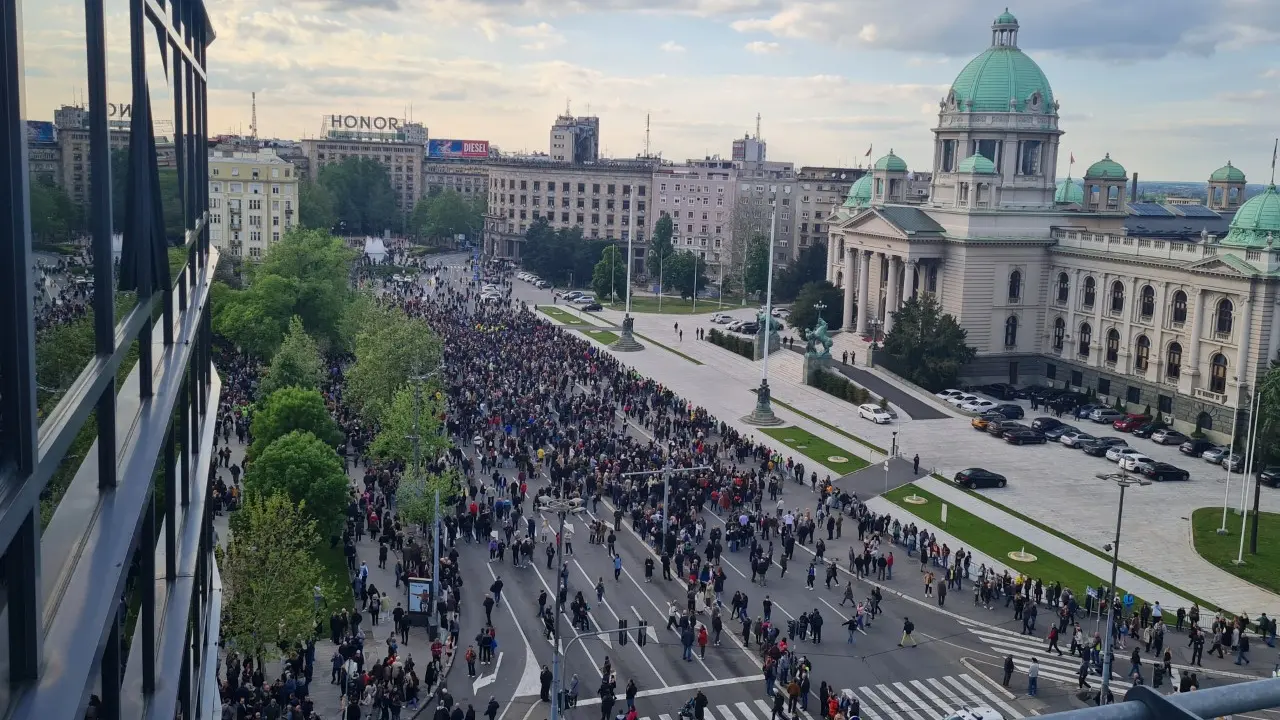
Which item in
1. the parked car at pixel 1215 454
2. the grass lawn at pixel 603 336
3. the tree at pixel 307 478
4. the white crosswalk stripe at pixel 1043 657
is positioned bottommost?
the white crosswalk stripe at pixel 1043 657

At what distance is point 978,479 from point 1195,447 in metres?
16.6

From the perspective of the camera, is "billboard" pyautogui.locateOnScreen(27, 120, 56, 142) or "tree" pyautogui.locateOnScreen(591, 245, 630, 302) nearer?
"billboard" pyautogui.locateOnScreen(27, 120, 56, 142)

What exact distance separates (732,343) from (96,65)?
8772 centimetres

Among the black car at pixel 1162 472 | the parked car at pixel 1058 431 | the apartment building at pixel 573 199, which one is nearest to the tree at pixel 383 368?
the parked car at pixel 1058 431

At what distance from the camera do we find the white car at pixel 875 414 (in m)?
69.2

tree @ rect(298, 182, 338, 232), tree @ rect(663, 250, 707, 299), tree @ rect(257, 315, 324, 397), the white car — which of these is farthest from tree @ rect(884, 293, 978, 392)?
tree @ rect(298, 182, 338, 232)

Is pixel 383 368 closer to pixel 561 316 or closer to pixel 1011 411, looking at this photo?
pixel 1011 411

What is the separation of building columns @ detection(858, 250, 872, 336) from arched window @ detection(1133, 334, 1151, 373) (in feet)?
78.1

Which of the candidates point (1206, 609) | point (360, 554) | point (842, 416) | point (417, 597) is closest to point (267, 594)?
point (417, 597)

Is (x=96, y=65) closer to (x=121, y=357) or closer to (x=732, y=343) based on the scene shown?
(x=121, y=357)

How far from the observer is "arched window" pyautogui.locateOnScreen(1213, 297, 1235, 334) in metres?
68.7

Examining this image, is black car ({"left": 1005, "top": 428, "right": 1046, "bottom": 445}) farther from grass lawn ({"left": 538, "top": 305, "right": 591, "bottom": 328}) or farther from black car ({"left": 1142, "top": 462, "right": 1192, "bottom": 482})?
grass lawn ({"left": 538, "top": 305, "right": 591, "bottom": 328})

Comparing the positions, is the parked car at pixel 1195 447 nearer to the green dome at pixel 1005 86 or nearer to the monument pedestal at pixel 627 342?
the green dome at pixel 1005 86

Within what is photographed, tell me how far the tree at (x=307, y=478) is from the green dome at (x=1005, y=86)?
228 feet
